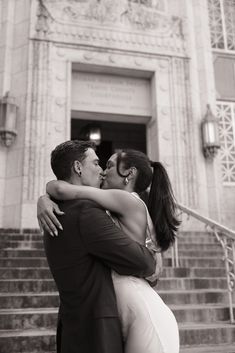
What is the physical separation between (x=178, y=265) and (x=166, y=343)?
14.4ft

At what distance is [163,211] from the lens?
1.75 meters

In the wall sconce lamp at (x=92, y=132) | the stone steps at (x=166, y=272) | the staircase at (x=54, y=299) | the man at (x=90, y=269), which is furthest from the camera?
the wall sconce lamp at (x=92, y=132)

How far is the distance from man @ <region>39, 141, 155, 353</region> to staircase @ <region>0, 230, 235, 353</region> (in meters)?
2.27

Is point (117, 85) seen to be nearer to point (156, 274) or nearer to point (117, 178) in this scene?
point (117, 178)

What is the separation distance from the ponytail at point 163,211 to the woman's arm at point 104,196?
0.18 m

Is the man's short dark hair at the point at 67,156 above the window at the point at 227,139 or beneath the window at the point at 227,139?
beneath

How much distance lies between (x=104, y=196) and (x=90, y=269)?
0.98 feet

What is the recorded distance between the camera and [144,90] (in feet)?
31.6

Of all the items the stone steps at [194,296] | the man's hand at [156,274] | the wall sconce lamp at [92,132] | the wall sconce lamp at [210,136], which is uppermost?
the wall sconce lamp at [92,132]

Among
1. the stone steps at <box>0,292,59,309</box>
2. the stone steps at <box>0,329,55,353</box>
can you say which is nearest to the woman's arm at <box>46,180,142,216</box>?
the stone steps at <box>0,329,55,353</box>

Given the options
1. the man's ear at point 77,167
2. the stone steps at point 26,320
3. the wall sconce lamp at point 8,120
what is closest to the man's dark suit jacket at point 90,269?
the man's ear at point 77,167

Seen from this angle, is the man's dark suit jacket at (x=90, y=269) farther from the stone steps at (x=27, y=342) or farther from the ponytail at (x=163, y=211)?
the stone steps at (x=27, y=342)

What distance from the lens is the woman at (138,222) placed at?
4.62ft

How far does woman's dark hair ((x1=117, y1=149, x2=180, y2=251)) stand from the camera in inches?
67.5
